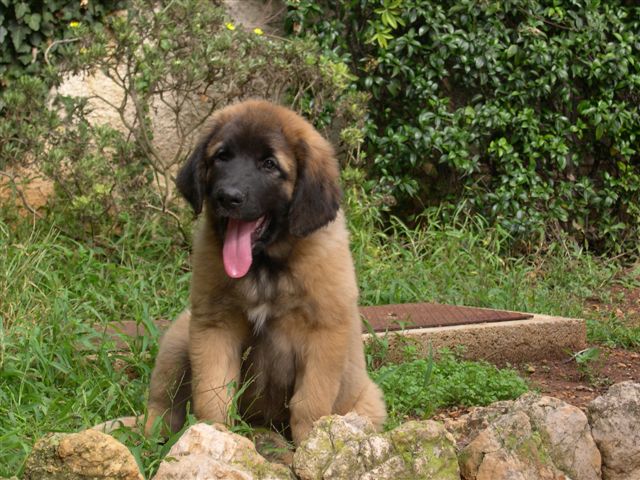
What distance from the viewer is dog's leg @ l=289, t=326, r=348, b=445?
3.67 m

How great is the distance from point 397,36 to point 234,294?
5327 mm

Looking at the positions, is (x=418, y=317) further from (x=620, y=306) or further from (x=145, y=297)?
(x=620, y=306)

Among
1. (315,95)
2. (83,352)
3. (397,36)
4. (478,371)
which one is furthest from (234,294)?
(397,36)

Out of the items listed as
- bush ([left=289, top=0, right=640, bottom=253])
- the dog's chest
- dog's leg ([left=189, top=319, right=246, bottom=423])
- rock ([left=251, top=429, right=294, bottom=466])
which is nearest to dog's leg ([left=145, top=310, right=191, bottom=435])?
dog's leg ([left=189, top=319, right=246, bottom=423])

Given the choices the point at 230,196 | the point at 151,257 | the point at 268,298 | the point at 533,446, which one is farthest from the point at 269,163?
the point at 151,257

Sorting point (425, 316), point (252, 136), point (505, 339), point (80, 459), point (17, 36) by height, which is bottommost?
point (505, 339)

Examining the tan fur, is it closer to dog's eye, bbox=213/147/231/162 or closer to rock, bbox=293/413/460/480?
dog's eye, bbox=213/147/231/162

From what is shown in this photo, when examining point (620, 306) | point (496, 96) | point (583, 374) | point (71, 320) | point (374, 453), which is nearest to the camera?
point (374, 453)

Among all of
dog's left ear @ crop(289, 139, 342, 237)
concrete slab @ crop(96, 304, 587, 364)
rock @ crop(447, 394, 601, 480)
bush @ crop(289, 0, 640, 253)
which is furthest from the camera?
bush @ crop(289, 0, 640, 253)

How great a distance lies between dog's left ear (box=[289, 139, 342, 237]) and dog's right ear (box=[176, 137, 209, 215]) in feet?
1.34

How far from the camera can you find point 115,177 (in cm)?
673

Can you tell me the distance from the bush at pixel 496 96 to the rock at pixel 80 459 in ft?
18.4

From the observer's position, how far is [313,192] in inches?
151

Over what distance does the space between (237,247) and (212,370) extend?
487mm
